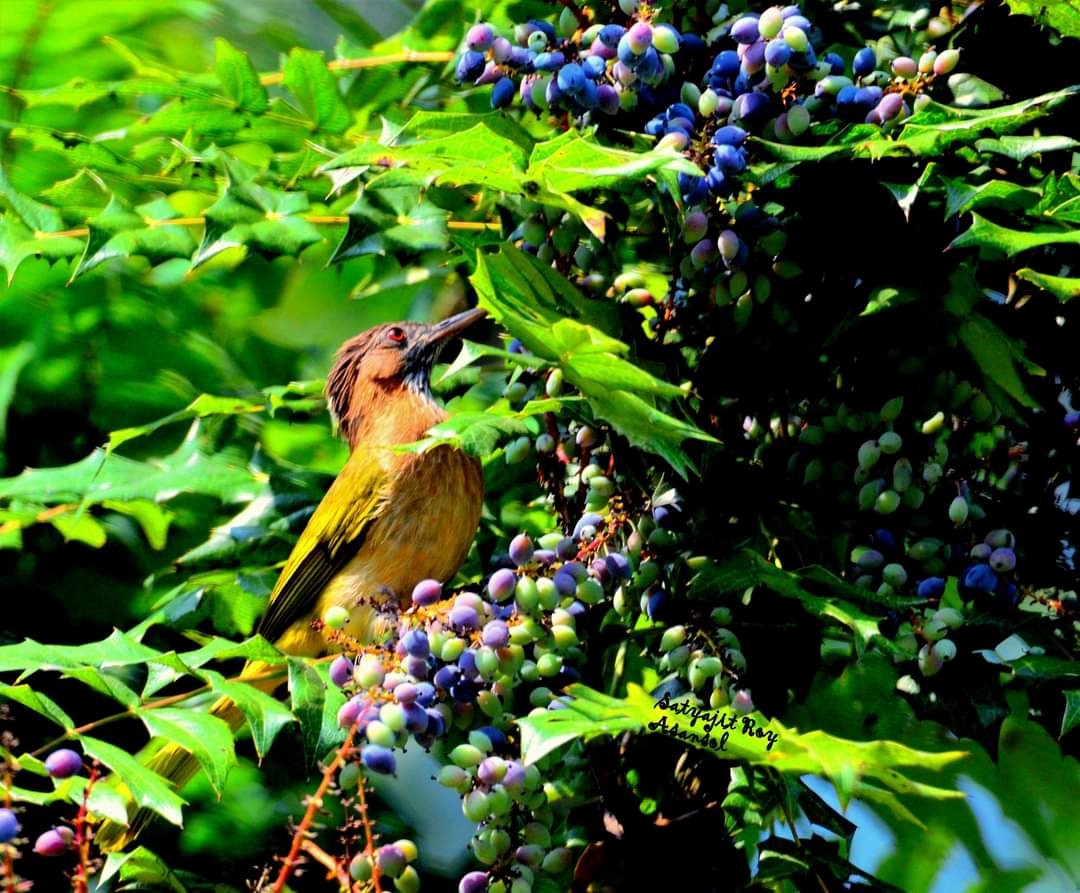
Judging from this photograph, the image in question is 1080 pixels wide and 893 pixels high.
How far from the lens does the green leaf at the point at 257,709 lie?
150 cm

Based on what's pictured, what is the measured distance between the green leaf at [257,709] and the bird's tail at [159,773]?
38 centimetres

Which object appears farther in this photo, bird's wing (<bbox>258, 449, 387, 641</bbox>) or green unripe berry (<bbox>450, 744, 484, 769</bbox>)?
bird's wing (<bbox>258, 449, 387, 641</bbox>)

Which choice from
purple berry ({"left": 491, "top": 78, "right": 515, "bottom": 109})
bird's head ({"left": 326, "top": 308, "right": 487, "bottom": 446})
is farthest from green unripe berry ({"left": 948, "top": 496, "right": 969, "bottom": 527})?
bird's head ({"left": 326, "top": 308, "right": 487, "bottom": 446})

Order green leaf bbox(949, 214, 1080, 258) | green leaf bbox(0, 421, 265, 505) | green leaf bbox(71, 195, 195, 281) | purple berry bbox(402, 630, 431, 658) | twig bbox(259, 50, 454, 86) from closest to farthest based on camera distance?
green leaf bbox(949, 214, 1080, 258) < purple berry bbox(402, 630, 431, 658) < green leaf bbox(71, 195, 195, 281) < green leaf bbox(0, 421, 265, 505) < twig bbox(259, 50, 454, 86)

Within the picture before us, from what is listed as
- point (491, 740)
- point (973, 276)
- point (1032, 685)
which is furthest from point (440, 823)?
point (973, 276)

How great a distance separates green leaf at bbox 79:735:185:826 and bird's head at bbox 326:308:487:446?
3.24 ft

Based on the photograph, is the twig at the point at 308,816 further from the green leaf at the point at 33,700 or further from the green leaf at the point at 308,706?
the green leaf at the point at 33,700

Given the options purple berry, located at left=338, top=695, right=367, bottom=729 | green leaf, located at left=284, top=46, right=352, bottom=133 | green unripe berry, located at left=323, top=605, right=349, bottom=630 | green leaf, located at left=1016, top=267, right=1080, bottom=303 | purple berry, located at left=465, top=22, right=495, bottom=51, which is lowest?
green unripe berry, located at left=323, top=605, right=349, bottom=630

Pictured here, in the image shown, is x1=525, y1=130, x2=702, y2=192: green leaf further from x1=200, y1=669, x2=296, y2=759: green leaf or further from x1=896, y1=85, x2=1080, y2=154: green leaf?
x1=200, y1=669, x2=296, y2=759: green leaf

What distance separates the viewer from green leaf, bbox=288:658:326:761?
1.53 metres

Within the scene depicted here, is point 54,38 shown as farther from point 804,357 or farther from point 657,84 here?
point 804,357

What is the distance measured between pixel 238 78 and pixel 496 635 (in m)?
1.07

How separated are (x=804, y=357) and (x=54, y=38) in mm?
1591

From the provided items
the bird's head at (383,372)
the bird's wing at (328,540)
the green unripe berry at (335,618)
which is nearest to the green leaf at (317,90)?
the bird's head at (383,372)
